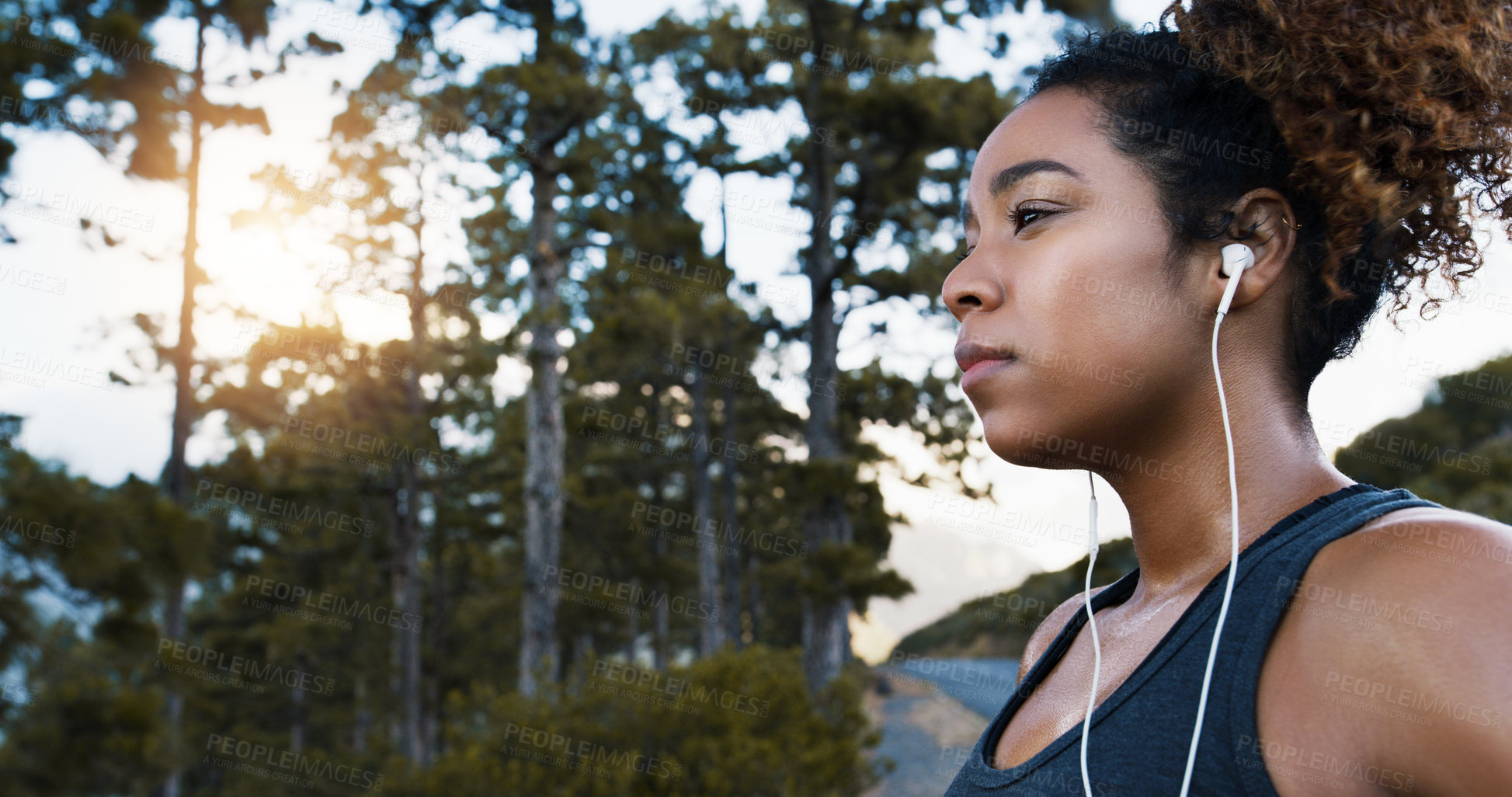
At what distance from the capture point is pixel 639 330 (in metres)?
12.8

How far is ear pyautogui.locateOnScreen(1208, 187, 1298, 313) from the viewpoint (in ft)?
3.68

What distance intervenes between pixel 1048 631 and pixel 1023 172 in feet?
2.61

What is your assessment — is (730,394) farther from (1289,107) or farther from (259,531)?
(1289,107)

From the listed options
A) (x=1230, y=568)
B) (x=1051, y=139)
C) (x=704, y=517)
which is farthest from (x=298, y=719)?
(x=1230, y=568)

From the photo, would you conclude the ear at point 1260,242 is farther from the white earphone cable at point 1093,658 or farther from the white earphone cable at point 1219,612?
the white earphone cable at point 1093,658

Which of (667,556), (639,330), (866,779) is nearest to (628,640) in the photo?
(667,556)

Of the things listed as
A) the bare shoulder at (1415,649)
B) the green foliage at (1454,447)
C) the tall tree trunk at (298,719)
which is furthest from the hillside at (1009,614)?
the tall tree trunk at (298,719)

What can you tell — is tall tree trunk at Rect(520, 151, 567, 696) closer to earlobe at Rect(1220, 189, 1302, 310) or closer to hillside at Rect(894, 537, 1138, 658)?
hillside at Rect(894, 537, 1138, 658)

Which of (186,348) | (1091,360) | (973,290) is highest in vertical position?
(186,348)

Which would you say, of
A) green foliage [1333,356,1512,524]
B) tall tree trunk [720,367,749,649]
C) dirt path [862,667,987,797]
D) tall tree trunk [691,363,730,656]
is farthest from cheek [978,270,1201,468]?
tall tree trunk [691,363,730,656]

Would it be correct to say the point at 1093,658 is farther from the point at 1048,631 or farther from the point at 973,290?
the point at 973,290

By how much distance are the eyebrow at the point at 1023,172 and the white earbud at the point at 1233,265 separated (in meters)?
0.19

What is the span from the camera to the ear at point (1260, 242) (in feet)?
3.68

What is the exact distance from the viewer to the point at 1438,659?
0.76 metres
